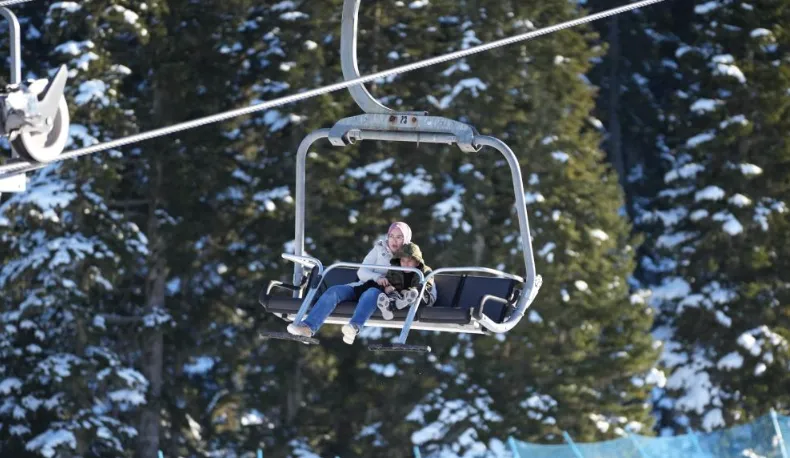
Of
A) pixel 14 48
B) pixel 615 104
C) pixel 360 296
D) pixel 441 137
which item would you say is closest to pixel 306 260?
pixel 360 296

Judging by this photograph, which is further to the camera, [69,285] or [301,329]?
[69,285]

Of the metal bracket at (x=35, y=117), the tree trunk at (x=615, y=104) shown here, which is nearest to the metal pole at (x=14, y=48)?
the metal bracket at (x=35, y=117)

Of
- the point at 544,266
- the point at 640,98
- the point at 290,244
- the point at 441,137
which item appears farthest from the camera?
the point at 640,98

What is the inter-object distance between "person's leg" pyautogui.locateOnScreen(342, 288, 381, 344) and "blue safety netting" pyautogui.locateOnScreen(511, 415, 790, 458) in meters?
8.92

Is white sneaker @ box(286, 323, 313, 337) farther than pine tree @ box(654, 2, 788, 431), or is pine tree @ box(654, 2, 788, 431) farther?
pine tree @ box(654, 2, 788, 431)

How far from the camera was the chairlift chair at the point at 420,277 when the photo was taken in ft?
51.6

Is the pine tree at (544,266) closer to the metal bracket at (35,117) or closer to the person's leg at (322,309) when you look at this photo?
the person's leg at (322,309)

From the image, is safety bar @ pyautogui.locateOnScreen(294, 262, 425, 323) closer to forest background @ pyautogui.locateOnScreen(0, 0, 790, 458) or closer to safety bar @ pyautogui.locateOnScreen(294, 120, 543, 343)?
safety bar @ pyautogui.locateOnScreen(294, 120, 543, 343)

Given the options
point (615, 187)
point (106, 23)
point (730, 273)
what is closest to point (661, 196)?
point (730, 273)

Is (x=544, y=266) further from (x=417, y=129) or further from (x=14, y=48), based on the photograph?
(x=14, y=48)

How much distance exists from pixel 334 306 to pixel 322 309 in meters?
0.14

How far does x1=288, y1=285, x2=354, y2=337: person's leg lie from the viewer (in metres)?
16.1

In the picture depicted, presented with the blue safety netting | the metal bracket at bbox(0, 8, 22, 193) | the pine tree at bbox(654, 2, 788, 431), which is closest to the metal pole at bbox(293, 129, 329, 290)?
the metal bracket at bbox(0, 8, 22, 193)

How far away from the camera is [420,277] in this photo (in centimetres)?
1619
